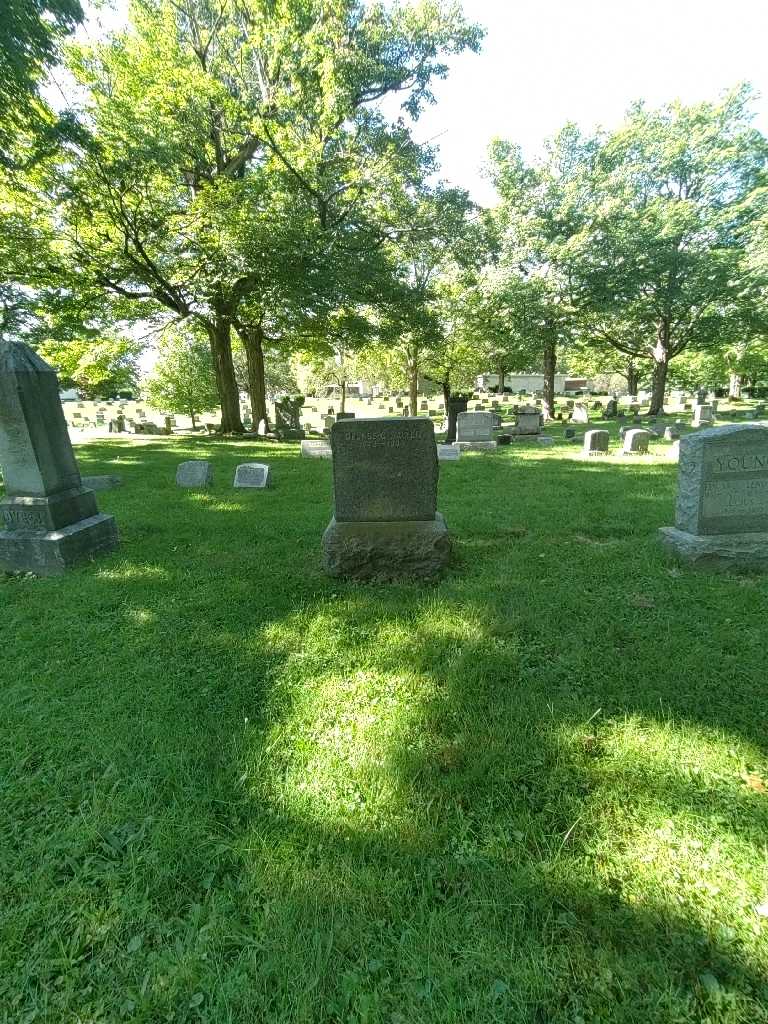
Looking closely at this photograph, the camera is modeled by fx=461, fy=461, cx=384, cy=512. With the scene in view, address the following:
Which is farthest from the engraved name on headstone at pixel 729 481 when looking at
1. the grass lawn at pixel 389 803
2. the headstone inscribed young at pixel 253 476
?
the headstone inscribed young at pixel 253 476

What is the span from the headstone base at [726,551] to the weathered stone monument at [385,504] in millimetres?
2332

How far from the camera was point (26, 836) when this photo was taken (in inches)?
78.0

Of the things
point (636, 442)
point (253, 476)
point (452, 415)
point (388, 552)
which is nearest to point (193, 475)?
point (253, 476)

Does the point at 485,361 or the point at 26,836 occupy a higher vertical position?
the point at 485,361

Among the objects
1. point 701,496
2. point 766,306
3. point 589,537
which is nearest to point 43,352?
point 589,537

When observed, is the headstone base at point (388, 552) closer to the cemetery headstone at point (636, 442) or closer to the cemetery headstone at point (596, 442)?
the cemetery headstone at point (596, 442)

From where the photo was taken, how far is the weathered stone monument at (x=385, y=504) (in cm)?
442

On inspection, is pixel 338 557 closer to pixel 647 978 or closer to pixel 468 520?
pixel 468 520

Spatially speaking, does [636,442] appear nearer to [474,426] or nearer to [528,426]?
[474,426]

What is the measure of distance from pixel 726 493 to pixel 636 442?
8715 mm

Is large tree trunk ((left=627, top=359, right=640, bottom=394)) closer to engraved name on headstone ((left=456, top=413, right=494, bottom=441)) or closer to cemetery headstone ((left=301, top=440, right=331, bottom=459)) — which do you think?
engraved name on headstone ((left=456, top=413, right=494, bottom=441))

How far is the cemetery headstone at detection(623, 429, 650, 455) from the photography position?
40.3ft

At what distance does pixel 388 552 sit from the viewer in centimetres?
441

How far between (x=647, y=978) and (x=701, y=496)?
13.7ft
